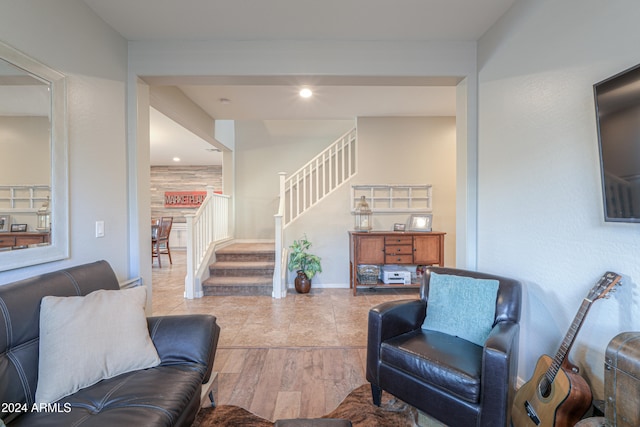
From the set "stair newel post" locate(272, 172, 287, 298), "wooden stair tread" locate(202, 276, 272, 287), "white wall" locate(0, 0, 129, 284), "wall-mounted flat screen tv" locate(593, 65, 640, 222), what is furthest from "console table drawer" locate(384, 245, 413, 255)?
"white wall" locate(0, 0, 129, 284)

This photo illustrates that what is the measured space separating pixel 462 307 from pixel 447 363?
498 mm

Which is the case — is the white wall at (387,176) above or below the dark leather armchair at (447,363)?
above

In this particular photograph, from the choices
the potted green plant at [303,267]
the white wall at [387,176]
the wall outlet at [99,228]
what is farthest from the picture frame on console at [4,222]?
the white wall at [387,176]

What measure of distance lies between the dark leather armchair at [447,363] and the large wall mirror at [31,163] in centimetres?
196

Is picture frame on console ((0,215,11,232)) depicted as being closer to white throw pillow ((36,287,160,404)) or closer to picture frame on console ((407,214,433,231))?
white throw pillow ((36,287,160,404))

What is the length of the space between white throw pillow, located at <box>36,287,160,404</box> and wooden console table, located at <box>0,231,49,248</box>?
1.33ft

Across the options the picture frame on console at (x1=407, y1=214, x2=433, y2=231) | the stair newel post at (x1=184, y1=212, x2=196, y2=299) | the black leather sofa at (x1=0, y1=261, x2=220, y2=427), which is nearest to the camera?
the black leather sofa at (x1=0, y1=261, x2=220, y2=427)

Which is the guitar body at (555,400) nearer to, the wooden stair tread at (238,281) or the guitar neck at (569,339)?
the guitar neck at (569,339)

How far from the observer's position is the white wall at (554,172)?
137cm

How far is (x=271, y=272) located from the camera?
4.41m

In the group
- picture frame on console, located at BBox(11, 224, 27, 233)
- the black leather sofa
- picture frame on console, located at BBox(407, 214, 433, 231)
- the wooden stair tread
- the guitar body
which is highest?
picture frame on console, located at BBox(11, 224, 27, 233)

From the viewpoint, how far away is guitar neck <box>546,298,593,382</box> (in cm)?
134

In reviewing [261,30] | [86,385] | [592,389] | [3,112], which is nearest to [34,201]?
[3,112]

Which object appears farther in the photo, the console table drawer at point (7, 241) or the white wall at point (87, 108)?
the white wall at point (87, 108)
